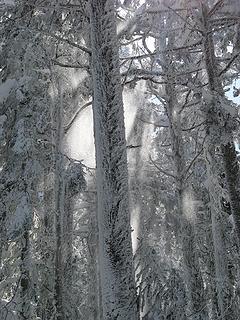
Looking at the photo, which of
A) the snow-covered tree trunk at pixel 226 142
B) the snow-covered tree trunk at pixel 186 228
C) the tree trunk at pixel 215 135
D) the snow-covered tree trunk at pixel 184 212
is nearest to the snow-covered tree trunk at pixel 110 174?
the tree trunk at pixel 215 135

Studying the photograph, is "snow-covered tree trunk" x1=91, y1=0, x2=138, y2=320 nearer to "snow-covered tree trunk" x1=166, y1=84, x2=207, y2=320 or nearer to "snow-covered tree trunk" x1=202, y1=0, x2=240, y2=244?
"snow-covered tree trunk" x1=202, y1=0, x2=240, y2=244

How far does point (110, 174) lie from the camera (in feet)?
22.5

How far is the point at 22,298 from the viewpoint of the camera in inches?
402

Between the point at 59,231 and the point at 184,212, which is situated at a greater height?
the point at 184,212

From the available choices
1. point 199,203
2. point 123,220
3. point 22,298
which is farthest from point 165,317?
point 199,203

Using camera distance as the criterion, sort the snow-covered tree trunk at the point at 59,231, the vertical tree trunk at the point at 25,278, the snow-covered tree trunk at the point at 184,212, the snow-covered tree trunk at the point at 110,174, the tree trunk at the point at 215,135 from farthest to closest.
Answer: the snow-covered tree trunk at the point at 184,212 → the snow-covered tree trunk at the point at 59,231 → the vertical tree trunk at the point at 25,278 → the tree trunk at the point at 215,135 → the snow-covered tree trunk at the point at 110,174

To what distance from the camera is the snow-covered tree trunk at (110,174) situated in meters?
6.36

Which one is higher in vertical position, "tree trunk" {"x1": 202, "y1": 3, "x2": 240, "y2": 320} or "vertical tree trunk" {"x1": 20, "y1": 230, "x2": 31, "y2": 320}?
"tree trunk" {"x1": 202, "y1": 3, "x2": 240, "y2": 320}

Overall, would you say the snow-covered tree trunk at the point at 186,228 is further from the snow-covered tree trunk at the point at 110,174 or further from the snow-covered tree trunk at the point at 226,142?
the snow-covered tree trunk at the point at 110,174

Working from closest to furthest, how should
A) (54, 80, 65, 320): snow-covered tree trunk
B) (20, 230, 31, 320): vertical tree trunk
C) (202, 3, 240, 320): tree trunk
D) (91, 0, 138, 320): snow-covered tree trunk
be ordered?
1. (91, 0, 138, 320): snow-covered tree trunk
2. (202, 3, 240, 320): tree trunk
3. (20, 230, 31, 320): vertical tree trunk
4. (54, 80, 65, 320): snow-covered tree trunk

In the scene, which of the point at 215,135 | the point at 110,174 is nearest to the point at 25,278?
the point at 110,174

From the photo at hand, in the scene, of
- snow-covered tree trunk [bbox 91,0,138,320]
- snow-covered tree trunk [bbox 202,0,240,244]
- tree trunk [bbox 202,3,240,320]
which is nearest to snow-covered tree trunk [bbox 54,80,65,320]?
tree trunk [bbox 202,3,240,320]

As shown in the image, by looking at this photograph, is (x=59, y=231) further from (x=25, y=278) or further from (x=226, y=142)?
(x=226, y=142)

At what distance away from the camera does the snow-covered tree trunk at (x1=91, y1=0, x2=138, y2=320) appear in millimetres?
6359
